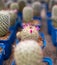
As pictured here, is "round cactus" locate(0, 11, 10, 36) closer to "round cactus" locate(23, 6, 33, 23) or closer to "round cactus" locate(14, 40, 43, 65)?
"round cactus" locate(23, 6, 33, 23)

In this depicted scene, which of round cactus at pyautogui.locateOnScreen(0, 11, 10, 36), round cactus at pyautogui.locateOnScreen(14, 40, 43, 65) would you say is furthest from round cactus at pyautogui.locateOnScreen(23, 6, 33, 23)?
round cactus at pyautogui.locateOnScreen(14, 40, 43, 65)

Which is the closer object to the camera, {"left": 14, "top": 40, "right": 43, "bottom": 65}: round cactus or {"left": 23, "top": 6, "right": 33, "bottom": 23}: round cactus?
{"left": 14, "top": 40, "right": 43, "bottom": 65}: round cactus

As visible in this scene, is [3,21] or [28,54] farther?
[3,21]

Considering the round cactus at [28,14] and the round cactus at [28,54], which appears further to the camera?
the round cactus at [28,14]

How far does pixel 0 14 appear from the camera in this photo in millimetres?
2918

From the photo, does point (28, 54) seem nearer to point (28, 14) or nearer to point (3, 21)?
point (3, 21)

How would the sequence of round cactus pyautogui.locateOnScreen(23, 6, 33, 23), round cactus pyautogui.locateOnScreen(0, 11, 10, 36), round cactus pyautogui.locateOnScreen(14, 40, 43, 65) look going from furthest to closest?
round cactus pyautogui.locateOnScreen(23, 6, 33, 23)
round cactus pyautogui.locateOnScreen(0, 11, 10, 36)
round cactus pyautogui.locateOnScreen(14, 40, 43, 65)

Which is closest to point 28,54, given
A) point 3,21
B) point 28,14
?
point 3,21

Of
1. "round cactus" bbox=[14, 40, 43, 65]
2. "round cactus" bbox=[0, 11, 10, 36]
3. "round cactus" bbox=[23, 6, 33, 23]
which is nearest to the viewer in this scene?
"round cactus" bbox=[14, 40, 43, 65]

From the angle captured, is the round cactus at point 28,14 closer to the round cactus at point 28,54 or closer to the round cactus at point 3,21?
the round cactus at point 3,21

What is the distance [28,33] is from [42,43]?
1.12 feet

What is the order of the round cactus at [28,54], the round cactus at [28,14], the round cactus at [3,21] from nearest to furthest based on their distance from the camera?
the round cactus at [28,54]
the round cactus at [3,21]
the round cactus at [28,14]

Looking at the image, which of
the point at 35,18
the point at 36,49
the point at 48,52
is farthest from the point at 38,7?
the point at 36,49

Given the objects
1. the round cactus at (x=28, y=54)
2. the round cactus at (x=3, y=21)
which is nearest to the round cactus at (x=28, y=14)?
the round cactus at (x=3, y=21)
